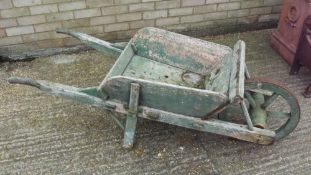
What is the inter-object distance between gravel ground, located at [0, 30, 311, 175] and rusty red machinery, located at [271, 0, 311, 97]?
0.39 m

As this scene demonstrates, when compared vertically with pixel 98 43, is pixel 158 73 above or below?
below

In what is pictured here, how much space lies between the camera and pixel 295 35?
4.49 meters

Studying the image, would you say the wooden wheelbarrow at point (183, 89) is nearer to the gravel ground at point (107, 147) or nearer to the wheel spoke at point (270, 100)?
the wheel spoke at point (270, 100)

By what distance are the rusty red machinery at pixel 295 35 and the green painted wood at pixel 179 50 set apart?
113 cm

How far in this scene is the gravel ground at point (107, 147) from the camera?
3.32m

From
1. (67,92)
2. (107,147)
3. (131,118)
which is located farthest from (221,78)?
(67,92)

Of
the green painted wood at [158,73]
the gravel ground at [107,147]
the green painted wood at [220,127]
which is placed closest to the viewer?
the green painted wood at [220,127]

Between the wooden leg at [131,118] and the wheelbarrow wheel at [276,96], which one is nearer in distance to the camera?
the wooden leg at [131,118]

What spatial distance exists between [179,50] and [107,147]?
1.18 m

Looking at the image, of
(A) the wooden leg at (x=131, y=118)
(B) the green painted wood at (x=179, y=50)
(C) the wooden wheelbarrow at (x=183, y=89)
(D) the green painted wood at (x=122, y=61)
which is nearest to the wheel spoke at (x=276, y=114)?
(C) the wooden wheelbarrow at (x=183, y=89)

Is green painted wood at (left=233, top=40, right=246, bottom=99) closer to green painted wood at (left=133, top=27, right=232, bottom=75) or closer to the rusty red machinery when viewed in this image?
green painted wood at (left=133, top=27, right=232, bottom=75)

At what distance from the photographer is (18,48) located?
469cm

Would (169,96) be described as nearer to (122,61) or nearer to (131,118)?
(131,118)

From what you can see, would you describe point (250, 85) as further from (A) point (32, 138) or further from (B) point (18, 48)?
(B) point (18, 48)
